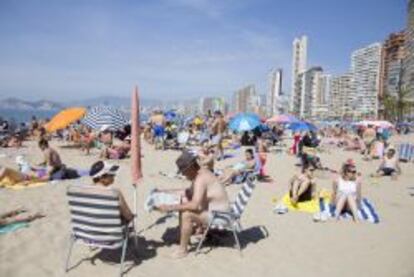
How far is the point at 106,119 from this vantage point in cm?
1199

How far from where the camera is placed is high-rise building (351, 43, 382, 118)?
130m

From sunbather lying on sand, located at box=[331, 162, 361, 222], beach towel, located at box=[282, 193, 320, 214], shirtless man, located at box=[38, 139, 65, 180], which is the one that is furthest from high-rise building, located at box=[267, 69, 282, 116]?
sunbather lying on sand, located at box=[331, 162, 361, 222]

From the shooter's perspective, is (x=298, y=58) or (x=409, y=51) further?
(x=298, y=58)

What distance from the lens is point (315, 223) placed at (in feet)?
20.3

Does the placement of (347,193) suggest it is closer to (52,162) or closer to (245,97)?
(52,162)

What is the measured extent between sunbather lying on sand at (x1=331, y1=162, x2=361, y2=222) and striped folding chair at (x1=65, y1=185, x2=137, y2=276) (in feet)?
12.1

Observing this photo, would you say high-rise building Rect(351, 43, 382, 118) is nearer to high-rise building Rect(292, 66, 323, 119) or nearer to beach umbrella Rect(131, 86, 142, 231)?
high-rise building Rect(292, 66, 323, 119)

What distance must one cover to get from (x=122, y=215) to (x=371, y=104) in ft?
417

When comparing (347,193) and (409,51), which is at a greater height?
(409,51)

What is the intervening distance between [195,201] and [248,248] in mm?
1028

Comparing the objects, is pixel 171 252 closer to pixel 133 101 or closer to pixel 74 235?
pixel 74 235

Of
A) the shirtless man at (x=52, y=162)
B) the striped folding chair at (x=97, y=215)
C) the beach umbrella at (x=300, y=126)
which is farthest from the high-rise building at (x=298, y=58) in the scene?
the striped folding chair at (x=97, y=215)

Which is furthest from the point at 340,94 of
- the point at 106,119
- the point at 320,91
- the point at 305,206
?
the point at 305,206

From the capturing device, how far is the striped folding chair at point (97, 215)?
3.96 meters
